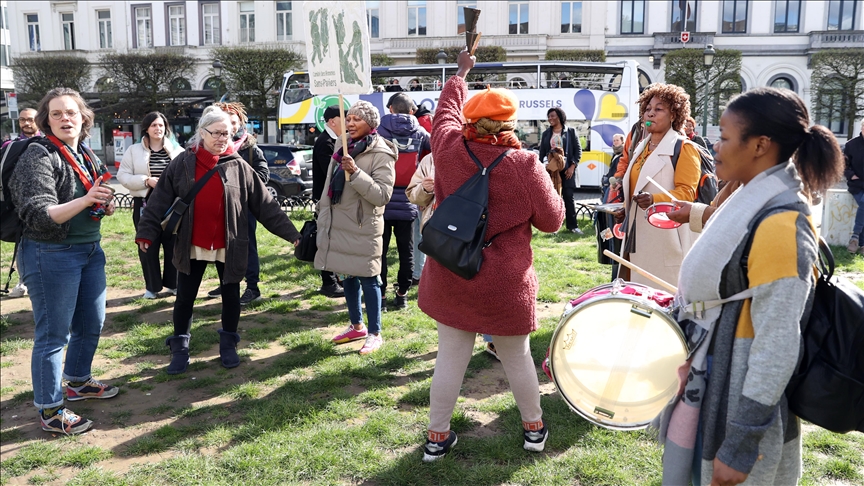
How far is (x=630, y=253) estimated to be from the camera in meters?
4.10

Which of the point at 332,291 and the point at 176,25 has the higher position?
the point at 176,25

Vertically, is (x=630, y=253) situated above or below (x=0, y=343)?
above

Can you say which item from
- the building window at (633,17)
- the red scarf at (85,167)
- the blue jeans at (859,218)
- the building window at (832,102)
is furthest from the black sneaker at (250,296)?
the building window at (633,17)

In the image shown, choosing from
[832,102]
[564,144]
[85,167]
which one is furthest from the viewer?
[832,102]

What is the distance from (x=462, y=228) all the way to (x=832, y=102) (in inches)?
1364

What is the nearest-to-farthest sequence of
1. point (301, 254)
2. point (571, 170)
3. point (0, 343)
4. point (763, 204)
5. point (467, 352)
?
point (763, 204), point (467, 352), point (301, 254), point (0, 343), point (571, 170)

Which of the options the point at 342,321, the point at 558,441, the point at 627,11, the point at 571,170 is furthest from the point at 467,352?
the point at 627,11

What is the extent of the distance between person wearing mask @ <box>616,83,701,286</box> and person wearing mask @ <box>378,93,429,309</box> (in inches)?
98.2

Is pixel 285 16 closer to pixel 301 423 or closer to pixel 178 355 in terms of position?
pixel 178 355

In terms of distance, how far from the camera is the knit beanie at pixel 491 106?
10.3 feet

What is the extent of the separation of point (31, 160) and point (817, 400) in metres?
3.74

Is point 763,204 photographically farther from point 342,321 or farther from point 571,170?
point 571,170

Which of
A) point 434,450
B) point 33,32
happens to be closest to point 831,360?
point 434,450

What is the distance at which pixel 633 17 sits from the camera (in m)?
38.1
